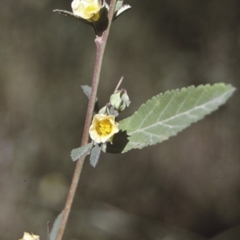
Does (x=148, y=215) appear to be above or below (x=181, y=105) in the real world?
above

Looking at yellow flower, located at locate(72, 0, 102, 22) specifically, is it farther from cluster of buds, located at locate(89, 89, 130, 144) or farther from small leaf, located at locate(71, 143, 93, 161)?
small leaf, located at locate(71, 143, 93, 161)

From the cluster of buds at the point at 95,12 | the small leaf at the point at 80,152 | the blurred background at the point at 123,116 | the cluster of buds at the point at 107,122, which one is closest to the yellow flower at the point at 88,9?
the cluster of buds at the point at 95,12

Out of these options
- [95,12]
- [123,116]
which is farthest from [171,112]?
[123,116]

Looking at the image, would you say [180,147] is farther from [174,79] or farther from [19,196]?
[19,196]

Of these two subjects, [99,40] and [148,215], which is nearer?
[99,40]

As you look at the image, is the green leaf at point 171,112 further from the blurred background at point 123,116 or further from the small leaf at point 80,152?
the blurred background at point 123,116

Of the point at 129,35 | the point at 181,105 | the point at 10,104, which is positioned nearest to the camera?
the point at 181,105

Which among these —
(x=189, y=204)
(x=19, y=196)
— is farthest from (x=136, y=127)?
(x=189, y=204)

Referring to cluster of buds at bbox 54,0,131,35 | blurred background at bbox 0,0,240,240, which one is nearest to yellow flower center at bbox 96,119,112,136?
cluster of buds at bbox 54,0,131,35
